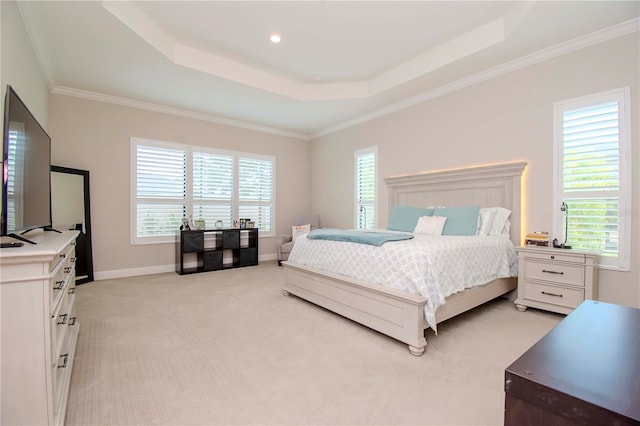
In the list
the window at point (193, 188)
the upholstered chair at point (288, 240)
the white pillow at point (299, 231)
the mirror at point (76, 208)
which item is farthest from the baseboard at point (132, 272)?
the white pillow at point (299, 231)

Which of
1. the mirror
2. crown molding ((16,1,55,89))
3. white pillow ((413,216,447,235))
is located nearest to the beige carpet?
white pillow ((413,216,447,235))

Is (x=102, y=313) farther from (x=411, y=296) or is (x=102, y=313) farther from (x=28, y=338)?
(x=411, y=296)

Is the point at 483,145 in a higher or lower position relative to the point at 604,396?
higher

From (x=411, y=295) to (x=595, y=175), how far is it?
241 cm

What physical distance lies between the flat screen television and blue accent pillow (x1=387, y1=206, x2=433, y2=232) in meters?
3.71

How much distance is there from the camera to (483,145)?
3.90m

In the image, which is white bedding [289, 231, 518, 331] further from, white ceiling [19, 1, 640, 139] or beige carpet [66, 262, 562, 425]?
white ceiling [19, 1, 640, 139]

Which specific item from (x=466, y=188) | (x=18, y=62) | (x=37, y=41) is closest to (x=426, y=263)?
(x=466, y=188)

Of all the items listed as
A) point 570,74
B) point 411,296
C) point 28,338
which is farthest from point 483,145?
point 28,338

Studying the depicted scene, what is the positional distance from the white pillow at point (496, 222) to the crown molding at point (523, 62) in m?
1.70

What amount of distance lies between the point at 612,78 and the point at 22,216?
4.94 m

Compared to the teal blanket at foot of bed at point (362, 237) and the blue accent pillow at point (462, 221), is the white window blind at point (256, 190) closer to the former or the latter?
the teal blanket at foot of bed at point (362, 237)

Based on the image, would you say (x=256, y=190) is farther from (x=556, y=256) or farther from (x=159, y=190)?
(x=556, y=256)

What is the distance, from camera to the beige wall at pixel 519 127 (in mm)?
2879
